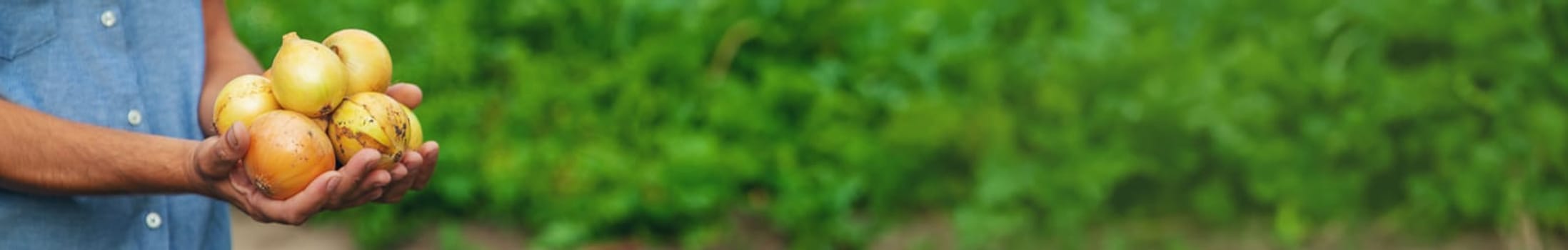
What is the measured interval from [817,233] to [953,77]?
19.9 inches

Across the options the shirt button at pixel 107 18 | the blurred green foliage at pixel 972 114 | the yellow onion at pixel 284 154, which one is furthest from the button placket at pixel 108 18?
the blurred green foliage at pixel 972 114

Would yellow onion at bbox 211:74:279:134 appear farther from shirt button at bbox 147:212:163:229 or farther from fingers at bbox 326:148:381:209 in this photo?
shirt button at bbox 147:212:163:229

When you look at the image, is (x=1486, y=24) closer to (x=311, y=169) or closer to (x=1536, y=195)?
(x=1536, y=195)

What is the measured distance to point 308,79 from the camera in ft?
5.30

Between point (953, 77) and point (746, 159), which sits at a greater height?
point (953, 77)

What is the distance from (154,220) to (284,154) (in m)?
0.36

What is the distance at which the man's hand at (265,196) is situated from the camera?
155 centimetres

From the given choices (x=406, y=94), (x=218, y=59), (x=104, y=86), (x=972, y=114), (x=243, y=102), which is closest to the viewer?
(x=243, y=102)

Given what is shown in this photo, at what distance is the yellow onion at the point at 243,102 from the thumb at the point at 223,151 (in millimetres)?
56

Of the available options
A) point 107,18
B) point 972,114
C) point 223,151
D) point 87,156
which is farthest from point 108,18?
point 972,114

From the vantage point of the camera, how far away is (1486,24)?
3371 mm

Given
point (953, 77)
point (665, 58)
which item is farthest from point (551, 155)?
point (953, 77)

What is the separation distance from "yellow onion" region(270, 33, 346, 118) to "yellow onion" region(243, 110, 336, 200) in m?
0.02

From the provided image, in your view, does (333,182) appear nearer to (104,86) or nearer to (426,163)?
(426,163)
